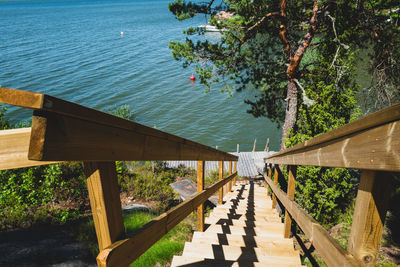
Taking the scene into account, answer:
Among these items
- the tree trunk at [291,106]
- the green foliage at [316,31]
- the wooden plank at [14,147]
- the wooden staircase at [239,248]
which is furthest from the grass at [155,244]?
the green foliage at [316,31]

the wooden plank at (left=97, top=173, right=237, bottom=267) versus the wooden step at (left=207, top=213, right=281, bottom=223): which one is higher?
the wooden plank at (left=97, top=173, right=237, bottom=267)

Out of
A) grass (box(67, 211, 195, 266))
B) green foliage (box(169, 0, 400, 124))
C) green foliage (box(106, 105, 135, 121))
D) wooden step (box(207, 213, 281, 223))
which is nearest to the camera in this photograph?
grass (box(67, 211, 195, 266))

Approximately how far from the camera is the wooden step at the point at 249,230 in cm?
313

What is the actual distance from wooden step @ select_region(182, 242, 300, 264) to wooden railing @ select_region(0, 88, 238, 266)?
115cm

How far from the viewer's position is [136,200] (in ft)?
28.7

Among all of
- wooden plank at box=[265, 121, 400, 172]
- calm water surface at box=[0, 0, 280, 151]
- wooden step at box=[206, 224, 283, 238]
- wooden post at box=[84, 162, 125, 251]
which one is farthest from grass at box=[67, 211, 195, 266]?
calm water surface at box=[0, 0, 280, 151]

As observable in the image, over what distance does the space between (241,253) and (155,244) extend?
2.74 metres

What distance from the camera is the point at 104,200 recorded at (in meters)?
0.97

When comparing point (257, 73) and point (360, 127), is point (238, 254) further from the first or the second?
point (257, 73)

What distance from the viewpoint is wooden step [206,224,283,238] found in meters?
3.13

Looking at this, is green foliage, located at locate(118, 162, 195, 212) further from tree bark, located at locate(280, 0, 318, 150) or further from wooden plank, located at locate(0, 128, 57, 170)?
wooden plank, located at locate(0, 128, 57, 170)

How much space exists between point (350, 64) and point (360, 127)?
8.48 metres

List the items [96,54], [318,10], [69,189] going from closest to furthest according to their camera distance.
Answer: [69,189], [318,10], [96,54]

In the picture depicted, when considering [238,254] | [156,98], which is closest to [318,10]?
[238,254]
